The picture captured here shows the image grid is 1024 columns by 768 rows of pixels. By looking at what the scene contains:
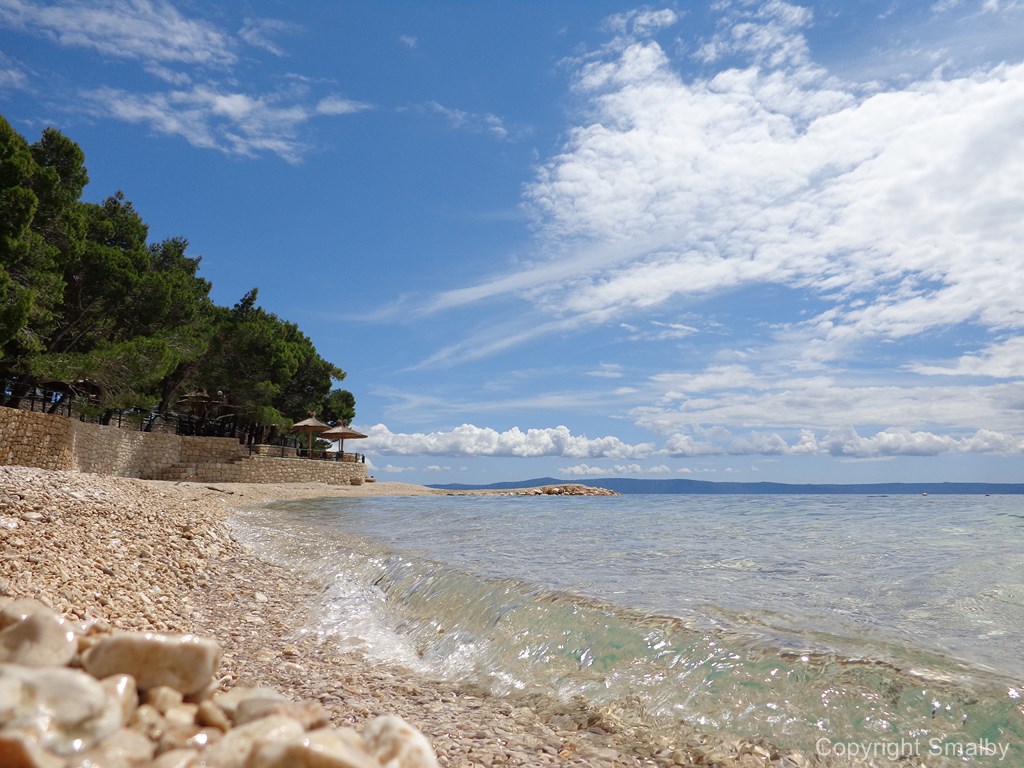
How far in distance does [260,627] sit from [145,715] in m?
3.61

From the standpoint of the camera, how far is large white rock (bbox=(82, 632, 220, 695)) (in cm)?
187

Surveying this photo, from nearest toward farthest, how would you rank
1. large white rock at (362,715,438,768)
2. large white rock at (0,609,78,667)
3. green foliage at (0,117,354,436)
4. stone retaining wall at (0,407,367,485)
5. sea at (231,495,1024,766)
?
large white rock at (362,715,438,768)
large white rock at (0,609,78,667)
sea at (231,495,1024,766)
green foliage at (0,117,354,436)
stone retaining wall at (0,407,367,485)

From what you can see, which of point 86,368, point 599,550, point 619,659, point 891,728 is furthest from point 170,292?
point 891,728

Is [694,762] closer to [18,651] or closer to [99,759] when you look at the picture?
[99,759]

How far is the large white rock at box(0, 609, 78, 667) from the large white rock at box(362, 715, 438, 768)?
36.2 inches

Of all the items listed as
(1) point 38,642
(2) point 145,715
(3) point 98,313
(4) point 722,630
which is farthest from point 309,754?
(3) point 98,313

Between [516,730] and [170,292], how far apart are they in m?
23.7

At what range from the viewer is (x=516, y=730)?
A: 10.8 ft

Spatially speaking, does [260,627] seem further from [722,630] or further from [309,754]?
[309,754]

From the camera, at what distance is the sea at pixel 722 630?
10.9 ft

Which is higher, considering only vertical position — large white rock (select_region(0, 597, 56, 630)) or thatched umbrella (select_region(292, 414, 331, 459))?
thatched umbrella (select_region(292, 414, 331, 459))

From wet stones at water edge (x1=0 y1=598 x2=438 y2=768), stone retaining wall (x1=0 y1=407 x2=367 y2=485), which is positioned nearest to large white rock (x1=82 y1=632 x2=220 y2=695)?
wet stones at water edge (x1=0 y1=598 x2=438 y2=768)

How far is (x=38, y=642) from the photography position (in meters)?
1.90

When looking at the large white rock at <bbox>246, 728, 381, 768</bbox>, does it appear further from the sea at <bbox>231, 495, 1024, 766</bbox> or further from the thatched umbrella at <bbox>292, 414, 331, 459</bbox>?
the thatched umbrella at <bbox>292, 414, 331, 459</bbox>
